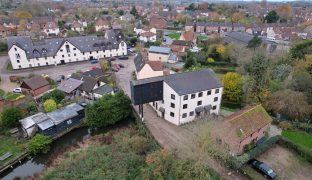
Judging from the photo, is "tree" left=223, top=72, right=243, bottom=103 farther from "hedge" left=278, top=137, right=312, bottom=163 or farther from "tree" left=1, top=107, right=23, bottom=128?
"tree" left=1, top=107, right=23, bottom=128

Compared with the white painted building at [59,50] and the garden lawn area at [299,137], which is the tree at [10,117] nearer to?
the white painted building at [59,50]

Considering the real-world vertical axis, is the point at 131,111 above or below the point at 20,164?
above

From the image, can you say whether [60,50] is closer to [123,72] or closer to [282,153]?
[123,72]

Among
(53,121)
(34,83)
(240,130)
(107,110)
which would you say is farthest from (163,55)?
(240,130)

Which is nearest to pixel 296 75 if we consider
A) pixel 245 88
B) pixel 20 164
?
pixel 245 88

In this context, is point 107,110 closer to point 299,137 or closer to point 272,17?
point 299,137

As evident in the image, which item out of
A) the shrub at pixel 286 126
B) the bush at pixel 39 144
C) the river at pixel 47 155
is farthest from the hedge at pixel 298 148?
the bush at pixel 39 144
